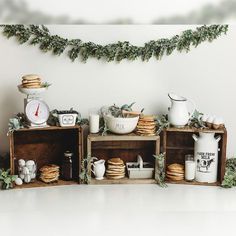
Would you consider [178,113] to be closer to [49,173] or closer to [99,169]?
[99,169]

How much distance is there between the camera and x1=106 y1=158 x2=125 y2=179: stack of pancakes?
3.04 m

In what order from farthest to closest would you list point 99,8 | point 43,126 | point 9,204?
point 99,8 → point 43,126 → point 9,204

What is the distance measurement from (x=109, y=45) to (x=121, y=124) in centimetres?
51

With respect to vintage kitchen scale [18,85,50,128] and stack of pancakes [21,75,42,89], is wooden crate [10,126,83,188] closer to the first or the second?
vintage kitchen scale [18,85,50,128]

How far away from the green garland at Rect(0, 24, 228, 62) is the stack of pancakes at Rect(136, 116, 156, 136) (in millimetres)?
414

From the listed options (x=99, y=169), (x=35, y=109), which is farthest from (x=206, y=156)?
(x=35, y=109)

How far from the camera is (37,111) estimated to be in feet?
9.61

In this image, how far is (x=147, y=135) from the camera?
297 centimetres

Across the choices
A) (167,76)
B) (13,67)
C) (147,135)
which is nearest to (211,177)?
(147,135)

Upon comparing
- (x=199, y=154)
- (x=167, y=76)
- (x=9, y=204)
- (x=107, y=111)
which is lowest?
(x=9, y=204)

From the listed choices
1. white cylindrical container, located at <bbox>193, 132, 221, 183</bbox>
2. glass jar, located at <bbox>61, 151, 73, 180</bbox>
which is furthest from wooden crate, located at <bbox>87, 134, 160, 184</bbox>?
white cylindrical container, located at <bbox>193, 132, 221, 183</bbox>

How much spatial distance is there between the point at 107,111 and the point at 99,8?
620 millimetres

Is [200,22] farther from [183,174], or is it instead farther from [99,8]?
[183,174]

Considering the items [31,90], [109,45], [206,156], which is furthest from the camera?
[109,45]
